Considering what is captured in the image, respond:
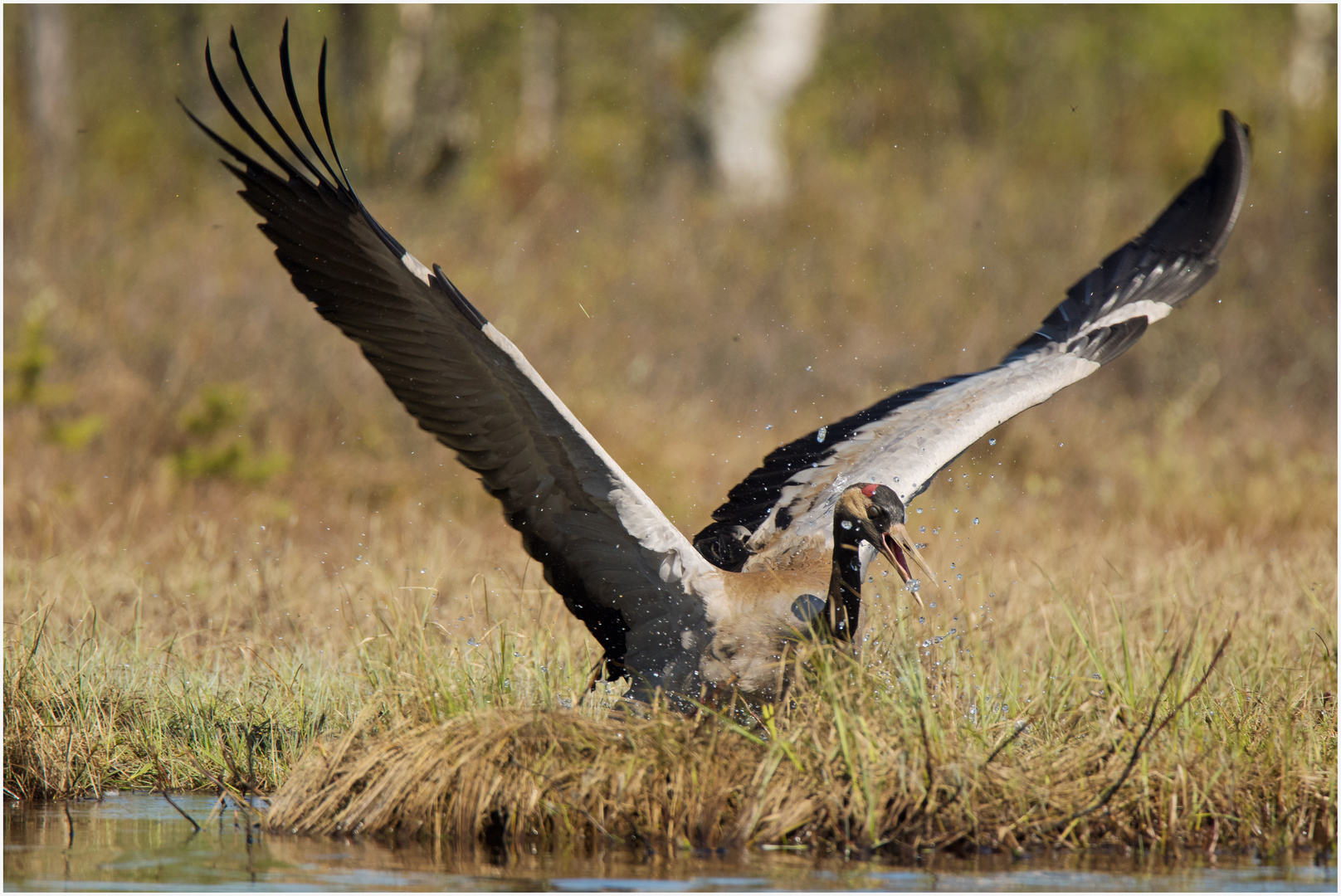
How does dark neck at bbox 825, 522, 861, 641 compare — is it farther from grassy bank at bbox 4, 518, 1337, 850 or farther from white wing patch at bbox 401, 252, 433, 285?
white wing patch at bbox 401, 252, 433, 285

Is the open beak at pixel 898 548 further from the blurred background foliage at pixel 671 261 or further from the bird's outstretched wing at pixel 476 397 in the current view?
the blurred background foliage at pixel 671 261

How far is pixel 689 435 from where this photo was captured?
10789mm

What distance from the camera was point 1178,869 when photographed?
3990mm

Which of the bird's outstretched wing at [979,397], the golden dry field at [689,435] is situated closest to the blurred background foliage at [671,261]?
the golden dry field at [689,435]

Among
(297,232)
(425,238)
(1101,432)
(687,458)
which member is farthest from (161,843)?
(425,238)

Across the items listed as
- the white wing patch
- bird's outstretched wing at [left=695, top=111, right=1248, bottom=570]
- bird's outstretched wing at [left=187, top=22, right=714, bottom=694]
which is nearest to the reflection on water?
bird's outstretched wing at [left=187, top=22, right=714, bottom=694]

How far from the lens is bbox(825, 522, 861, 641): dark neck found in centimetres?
495

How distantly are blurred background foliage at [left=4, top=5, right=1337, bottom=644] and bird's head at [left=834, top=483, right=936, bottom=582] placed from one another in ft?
8.80

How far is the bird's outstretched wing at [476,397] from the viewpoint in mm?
4594

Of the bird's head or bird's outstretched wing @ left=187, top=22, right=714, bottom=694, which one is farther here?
the bird's head

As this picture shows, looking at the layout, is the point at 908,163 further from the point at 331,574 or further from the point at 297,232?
the point at 297,232

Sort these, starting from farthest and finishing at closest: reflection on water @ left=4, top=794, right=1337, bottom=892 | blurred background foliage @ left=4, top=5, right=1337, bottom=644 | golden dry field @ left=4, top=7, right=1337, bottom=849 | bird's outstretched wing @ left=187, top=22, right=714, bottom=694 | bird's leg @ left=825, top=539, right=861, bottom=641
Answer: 1. blurred background foliage @ left=4, top=5, right=1337, bottom=644
2. bird's leg @ left=825, top=539, right=861, bottom=641
3. bird's outstretched wing @ left=187, top=22, right=714, bottom=694
4. golden dry field @ left=4, top=7, right=1337, bottom=849
5. reflection on water @ left=4, top=794, right=1337, bottom=892

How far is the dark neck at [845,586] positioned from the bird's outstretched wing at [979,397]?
1.88 feet

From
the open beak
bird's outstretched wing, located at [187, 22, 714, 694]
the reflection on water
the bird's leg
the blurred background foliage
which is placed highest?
the blurred background foliage
